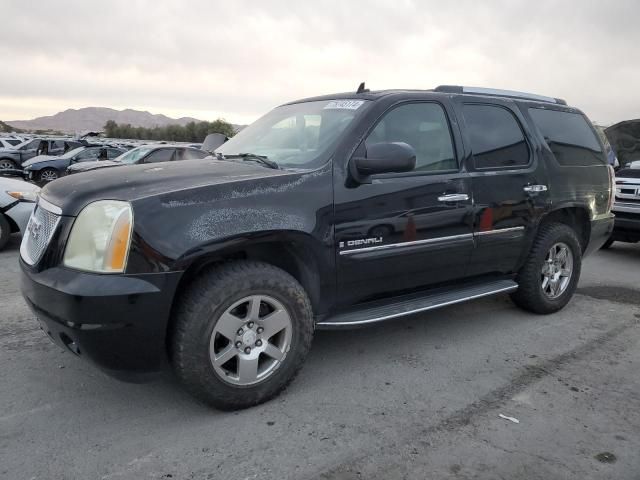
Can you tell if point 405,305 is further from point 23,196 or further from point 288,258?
point 23,196

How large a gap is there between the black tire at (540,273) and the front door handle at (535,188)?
360 mm

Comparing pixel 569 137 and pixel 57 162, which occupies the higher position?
pixel 569 137

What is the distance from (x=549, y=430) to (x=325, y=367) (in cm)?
143

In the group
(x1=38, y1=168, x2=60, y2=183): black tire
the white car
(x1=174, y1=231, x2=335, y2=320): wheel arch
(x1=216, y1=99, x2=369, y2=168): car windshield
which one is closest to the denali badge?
(x1=174, y1=231, x2=335, y2=320): wheel arch

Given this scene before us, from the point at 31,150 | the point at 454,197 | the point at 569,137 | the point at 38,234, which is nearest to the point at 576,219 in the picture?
the point at 569,137

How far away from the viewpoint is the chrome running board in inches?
133

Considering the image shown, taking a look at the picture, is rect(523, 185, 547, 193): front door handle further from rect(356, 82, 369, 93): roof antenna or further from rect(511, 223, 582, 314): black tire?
rect(356, 82, 369, 93): roof antenna

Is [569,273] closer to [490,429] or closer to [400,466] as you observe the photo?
[490,429]

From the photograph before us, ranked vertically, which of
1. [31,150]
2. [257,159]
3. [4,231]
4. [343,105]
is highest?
[343,105]

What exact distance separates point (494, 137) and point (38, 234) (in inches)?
131

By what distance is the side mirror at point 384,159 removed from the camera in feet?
10.7

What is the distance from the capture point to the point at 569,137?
494cm

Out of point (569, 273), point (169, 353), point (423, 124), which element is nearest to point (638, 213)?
point (569, 273)

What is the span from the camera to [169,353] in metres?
2.86
